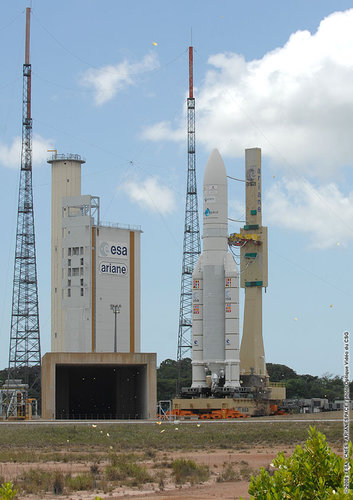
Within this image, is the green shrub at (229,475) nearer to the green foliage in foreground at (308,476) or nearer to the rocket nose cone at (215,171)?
the green foliage in foreground at (308,476)

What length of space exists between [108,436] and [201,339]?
25.5 metres

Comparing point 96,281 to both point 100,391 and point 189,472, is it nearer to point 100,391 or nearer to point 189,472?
point 100,391

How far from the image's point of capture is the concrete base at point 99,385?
6650 centimetres

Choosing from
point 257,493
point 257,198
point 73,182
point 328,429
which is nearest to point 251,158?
point 257,198

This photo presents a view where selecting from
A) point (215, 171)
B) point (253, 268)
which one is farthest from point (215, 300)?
point (215, 171)

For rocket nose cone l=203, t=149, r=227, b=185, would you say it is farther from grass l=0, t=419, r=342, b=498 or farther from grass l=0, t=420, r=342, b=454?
grass l=0, t=420, r=342, b=454

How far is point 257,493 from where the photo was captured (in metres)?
12.9

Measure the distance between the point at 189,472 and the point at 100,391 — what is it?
50781 mm

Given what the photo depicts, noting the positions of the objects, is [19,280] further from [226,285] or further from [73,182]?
[226,285]

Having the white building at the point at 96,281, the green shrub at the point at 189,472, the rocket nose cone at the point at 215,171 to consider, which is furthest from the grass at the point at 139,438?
the white building at the point at 96,281

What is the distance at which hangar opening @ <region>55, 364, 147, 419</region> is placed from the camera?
7206cm

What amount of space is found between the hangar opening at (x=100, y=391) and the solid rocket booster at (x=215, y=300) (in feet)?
16.4

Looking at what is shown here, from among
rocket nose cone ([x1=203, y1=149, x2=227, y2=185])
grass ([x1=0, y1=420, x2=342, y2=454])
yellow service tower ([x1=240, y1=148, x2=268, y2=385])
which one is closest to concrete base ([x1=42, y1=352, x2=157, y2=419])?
yellow service tower ([x1=240, y1=148, x2=268, y2=385])

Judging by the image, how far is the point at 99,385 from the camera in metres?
79.1
